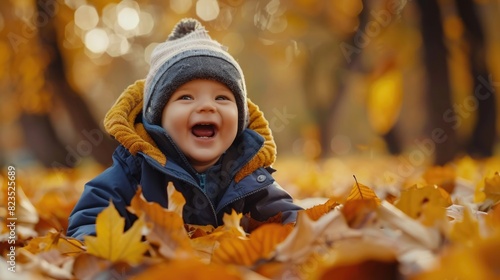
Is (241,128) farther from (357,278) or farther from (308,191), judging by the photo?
(308,191)

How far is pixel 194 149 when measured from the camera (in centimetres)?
218

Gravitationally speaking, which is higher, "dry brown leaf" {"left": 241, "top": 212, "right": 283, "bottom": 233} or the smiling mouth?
the smiling mouth

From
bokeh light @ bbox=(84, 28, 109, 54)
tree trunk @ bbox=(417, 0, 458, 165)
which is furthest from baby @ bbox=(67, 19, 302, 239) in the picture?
bokeh light @ bbox=(84, 28, 109, 54)

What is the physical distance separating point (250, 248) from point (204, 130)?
983mm

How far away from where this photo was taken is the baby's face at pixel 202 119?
2.17 metres

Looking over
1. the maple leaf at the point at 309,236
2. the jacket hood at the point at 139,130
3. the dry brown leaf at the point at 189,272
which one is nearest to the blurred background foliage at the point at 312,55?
the jacket hood at the point at 139,130

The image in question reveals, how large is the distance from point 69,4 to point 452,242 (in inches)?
391

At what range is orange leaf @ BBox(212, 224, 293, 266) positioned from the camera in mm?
1264

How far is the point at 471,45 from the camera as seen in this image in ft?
30.3

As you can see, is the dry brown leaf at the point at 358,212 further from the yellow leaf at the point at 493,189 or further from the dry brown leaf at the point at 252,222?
the yellow leaf at the point at 493,189

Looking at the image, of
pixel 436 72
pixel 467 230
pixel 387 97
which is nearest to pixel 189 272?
pixel 467 230

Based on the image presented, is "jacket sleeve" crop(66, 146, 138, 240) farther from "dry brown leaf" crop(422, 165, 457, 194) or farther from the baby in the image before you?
"dry brown leaf" crop(422, 165, 457, 194)

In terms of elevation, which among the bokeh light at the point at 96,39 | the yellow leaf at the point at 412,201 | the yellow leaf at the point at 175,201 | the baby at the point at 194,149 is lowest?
the yellow leaf at the point at 412,201

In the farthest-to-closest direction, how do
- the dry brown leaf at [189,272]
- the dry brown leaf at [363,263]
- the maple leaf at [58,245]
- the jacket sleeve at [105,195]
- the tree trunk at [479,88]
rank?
1. the tree trunk at [479,88]
2. the jacket sleeve at [105,195]
3. the maple leaf at [58,245]
4. the dry brown leaf at [363,263]
5. the dry brown leaf at [189,272]
